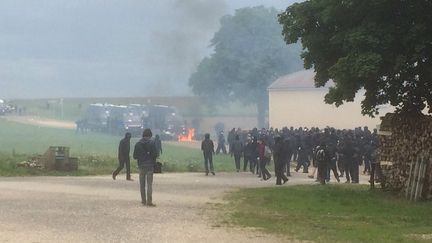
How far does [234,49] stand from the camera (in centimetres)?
7569

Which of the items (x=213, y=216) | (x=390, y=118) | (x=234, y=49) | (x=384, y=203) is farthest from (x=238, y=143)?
(x=234, y=49)

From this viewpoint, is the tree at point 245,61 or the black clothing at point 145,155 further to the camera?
the tree at point 245,61

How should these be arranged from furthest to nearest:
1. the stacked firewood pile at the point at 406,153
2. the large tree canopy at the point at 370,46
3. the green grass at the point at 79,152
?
the green grass at the point at 79,152, the stacked firewood pile at the point at 406,153, the large tree canopy at the point at 370,46

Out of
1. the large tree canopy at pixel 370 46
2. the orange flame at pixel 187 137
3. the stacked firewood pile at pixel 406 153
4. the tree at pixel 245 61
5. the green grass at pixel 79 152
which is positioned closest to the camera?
the large tree canopy at pixel 370 46

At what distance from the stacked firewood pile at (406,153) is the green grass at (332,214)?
495 mm

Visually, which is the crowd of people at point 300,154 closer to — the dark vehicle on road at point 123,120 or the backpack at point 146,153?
the backpack at point 146,153

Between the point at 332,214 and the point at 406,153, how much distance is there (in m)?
4.90

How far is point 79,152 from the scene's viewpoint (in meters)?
38.4

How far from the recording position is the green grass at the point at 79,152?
29.4m

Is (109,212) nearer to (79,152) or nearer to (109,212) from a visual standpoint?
(109,212)

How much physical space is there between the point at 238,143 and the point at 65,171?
7953mm

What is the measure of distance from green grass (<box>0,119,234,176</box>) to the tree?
56.7 ft

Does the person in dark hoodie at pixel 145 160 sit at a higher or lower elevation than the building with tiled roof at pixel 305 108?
lower

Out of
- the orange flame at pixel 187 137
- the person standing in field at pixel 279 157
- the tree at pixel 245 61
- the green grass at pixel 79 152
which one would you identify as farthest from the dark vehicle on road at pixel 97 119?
the person standing in field at pixel 279 157
